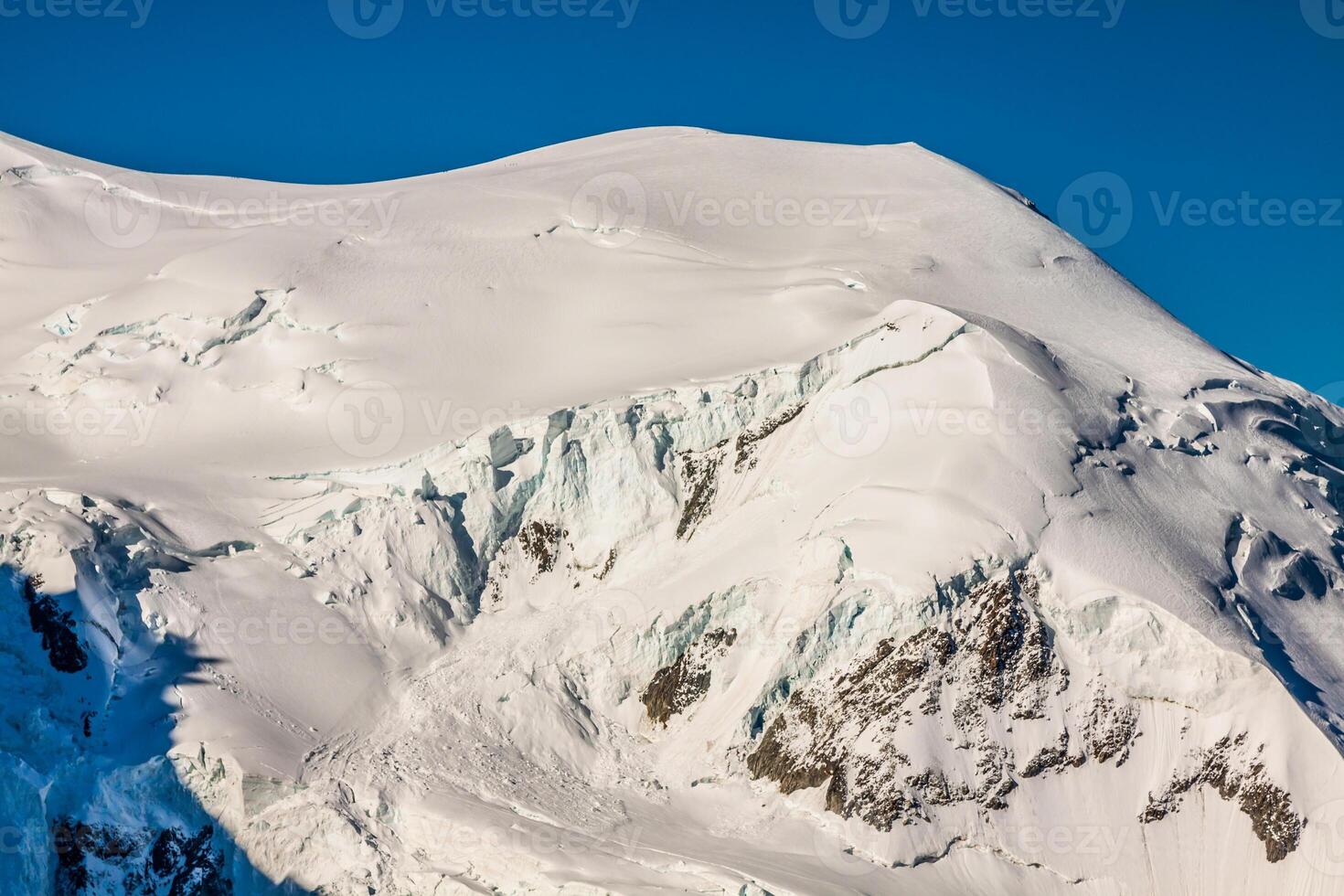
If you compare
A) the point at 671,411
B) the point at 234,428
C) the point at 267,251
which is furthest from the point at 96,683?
→ the point at 267,251

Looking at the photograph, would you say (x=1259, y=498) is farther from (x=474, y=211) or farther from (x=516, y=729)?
(x=474, y=211)

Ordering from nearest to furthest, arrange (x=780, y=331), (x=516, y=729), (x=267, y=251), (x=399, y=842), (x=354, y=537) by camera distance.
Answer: (x=399, y=842)
(x=516, y=729)
(x=354, y=537)
(x=780, y=331)
(x=267, y=251)

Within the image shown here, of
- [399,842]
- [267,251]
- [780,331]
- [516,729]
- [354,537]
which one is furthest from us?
[267,251]

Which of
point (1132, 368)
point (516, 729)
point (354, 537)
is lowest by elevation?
point (516, 729)

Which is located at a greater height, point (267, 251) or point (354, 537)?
point (267, 251)

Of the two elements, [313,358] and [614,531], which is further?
[313,358]

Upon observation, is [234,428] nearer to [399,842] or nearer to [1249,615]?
[399,842]
